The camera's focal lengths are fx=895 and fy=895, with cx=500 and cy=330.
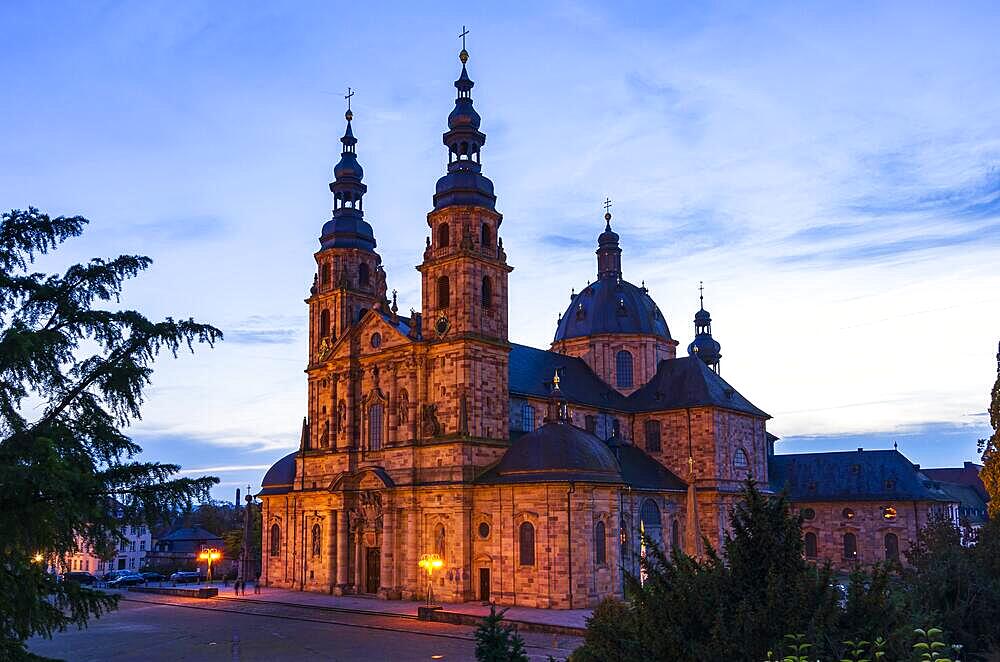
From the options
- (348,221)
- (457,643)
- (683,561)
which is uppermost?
(348,221)

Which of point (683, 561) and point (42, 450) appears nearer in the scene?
point (42, 450)

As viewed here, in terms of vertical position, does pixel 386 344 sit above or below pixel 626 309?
below

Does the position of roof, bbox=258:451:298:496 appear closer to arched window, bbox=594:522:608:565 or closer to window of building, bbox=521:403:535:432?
window of building, bbox=521:403:535:432

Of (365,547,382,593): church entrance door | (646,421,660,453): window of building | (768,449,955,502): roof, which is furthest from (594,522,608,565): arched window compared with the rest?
(768,449,955,502): roof

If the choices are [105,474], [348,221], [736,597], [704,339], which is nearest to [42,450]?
[105,474]

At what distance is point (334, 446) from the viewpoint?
5672 cm

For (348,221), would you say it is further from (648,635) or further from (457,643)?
(648,635)

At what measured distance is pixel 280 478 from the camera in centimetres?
6269

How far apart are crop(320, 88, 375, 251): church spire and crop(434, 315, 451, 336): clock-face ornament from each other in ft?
38.9

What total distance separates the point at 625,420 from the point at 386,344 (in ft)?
61.8

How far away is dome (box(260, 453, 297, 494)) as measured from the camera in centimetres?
6212

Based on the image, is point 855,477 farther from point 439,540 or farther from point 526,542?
point 439,540

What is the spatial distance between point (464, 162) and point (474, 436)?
16503mm

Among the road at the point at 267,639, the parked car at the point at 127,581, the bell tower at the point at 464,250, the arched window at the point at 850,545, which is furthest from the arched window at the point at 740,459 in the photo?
the parked car at the point at 127,581
